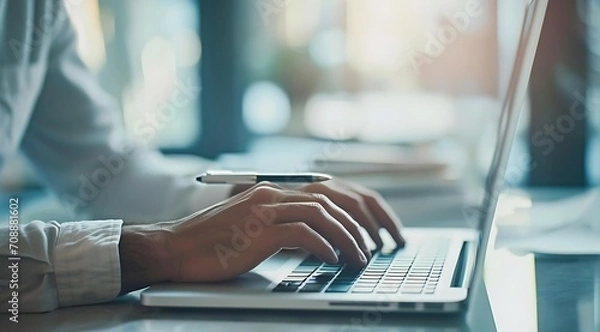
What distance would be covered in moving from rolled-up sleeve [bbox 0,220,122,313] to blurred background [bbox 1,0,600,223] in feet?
5.28

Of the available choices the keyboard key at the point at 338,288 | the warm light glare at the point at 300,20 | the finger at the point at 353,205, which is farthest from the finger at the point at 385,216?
the warm light glare at the point at 300,20

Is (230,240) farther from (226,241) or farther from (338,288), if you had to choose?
(338,288)

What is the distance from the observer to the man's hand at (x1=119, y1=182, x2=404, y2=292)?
735 mm

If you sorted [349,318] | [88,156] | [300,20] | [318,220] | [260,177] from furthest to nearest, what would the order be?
[300,20], [88,156], [260,177], [318,220], [349,318]

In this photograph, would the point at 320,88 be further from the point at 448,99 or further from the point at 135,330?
the point at 135,330

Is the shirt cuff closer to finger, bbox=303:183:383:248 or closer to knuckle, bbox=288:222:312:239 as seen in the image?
knuckle, bbox=288:222:312:239

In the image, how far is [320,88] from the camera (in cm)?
261

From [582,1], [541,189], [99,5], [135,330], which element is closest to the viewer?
[135,330]

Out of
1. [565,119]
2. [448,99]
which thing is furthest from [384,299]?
[448,99]

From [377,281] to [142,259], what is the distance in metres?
0.21

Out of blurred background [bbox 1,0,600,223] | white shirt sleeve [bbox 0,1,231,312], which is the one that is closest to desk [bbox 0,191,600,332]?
white shirt sleeve [bbox 0,1,231,312]

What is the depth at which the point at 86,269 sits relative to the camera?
0.72m

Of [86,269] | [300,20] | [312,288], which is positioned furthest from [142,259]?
[300,20]

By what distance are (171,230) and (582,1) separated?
1311 millimetres
